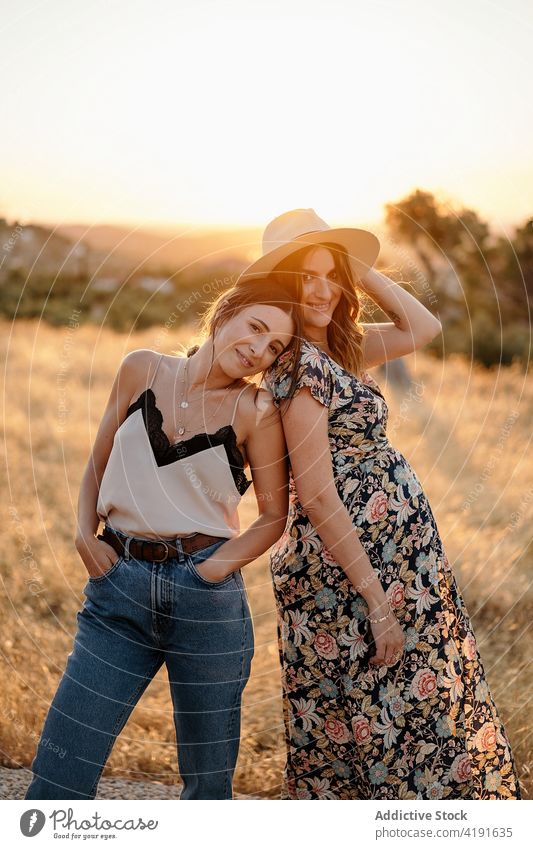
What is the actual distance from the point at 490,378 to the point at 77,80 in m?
9.17

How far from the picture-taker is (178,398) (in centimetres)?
242

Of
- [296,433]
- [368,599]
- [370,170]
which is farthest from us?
[370,170]

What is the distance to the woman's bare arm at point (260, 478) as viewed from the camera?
2348 mm

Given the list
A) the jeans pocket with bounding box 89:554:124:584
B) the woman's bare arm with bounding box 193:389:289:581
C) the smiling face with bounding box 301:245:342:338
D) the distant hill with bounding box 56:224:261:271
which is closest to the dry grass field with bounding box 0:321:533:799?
the distant hill with bounding box 56:224:261:271

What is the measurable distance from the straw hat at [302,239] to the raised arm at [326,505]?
38 cm

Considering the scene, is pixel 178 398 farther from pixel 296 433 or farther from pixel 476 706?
pixel 476 706

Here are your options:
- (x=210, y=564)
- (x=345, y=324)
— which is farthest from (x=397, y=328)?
(x=210, y=564)

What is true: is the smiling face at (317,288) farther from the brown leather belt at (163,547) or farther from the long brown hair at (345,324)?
the brown leather belt at (163,547)

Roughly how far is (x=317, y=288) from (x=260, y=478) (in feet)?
1.87

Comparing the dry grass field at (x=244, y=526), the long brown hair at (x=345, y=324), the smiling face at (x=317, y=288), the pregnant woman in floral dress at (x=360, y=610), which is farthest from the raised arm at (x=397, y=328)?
the dry grass field at (x=244, y=526)

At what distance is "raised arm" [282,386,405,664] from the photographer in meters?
2.38

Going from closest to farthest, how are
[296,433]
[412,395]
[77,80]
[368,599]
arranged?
1. [296,433]
2. [368,599]
3. [77,80]
4. [412,395]

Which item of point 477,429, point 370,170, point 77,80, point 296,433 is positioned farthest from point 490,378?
point 296,433

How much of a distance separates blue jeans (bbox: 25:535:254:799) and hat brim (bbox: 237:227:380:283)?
2.54ft
